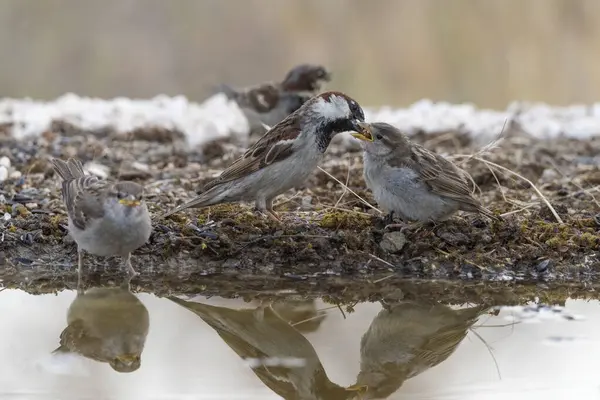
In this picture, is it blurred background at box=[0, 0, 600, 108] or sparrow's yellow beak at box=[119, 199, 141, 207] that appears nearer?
sparrow's yellow beak at box=[119, 199, 141, 207]

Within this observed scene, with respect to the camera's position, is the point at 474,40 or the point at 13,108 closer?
the point at 13,108

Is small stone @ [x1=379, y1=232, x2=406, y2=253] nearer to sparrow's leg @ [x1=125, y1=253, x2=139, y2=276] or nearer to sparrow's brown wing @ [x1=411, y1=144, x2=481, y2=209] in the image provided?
sparrow's brown wing @ [x1=411, y1=144, x2=481, y2=209]

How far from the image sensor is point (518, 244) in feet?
21.0

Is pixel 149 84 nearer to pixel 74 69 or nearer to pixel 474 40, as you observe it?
pixel 74 69

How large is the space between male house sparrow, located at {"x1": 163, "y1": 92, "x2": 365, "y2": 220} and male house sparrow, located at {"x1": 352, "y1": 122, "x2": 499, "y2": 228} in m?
0.20

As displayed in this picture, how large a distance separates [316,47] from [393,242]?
7.93m

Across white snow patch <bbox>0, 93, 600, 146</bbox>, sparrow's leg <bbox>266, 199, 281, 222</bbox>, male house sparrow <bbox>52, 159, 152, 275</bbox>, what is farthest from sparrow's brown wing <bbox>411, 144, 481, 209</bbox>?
white snow patch <bbox>0, 93, 600, 146</bbox>

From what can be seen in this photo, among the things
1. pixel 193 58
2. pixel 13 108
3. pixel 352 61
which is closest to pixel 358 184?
pixel 13 108

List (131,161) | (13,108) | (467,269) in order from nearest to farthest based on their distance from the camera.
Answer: (467,269) < (131,161) < (13,108)

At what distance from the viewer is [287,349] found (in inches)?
190

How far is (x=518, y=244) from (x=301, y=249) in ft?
4.62

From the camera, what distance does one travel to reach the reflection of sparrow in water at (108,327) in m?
4.66

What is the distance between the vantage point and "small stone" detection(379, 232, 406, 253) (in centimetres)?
631

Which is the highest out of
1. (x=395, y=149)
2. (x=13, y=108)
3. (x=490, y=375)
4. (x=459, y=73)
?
(x=459, y=73)
